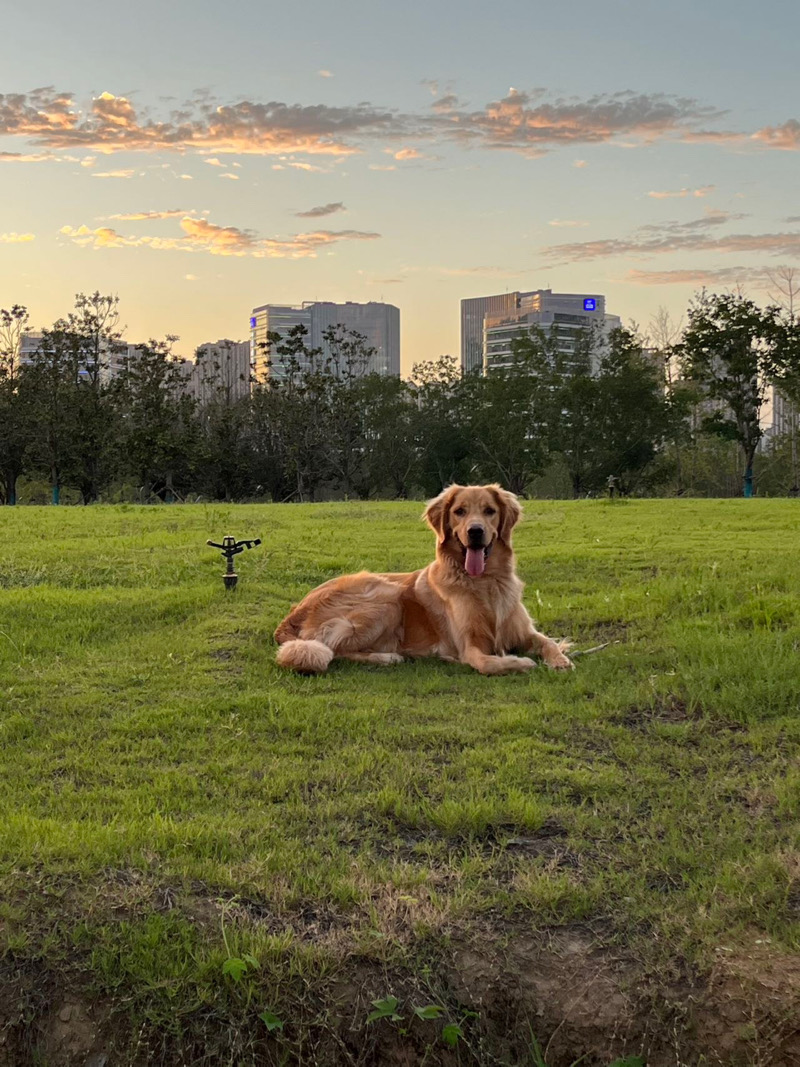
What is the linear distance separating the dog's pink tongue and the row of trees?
32795 millimetres

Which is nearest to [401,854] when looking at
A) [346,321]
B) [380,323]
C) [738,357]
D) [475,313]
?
[738,357]

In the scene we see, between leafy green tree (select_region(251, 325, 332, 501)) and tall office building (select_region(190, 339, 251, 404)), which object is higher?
tall office building (select_region(190, 339, 251, 404))

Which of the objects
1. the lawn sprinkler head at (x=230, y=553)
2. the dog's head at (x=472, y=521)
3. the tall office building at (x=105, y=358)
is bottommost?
the lawn sprinkler head at (x=230, y=553)

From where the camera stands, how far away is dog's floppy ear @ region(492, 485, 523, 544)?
6957 mm

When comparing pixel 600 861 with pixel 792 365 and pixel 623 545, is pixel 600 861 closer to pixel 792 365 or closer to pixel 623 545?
pixel 623 545

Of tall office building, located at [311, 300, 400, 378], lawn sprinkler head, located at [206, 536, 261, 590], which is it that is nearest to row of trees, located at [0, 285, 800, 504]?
lawn sprinkler head, located at [206, 536, 261, 590]

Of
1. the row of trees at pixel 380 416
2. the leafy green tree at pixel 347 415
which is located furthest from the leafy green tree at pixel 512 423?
the leafy green tree at pixel 347 415

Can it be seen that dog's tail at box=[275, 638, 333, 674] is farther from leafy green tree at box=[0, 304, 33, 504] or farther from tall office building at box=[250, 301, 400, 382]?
tall office building at box=[250, 301, 400, 382]

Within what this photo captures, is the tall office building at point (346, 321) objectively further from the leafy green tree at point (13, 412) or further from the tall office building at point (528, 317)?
the leafy green tree at point (13, 412)

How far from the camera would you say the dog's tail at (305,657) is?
639cm

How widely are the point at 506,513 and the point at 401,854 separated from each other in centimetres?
368

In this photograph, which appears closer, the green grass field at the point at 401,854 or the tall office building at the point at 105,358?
the green grass field at the point at 401,854

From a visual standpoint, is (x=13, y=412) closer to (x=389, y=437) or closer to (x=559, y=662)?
(x=389, y=437)

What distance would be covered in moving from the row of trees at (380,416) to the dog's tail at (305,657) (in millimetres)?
33671
